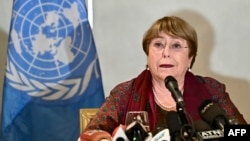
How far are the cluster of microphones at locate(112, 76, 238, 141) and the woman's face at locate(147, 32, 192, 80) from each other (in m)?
0.57

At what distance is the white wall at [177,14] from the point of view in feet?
A: 9.46

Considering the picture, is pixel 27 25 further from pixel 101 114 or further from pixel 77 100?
pixel 101 114

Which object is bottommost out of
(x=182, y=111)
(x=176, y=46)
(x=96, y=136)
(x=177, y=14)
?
(x=96, y=136)

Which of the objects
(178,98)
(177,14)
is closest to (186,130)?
(178,98)

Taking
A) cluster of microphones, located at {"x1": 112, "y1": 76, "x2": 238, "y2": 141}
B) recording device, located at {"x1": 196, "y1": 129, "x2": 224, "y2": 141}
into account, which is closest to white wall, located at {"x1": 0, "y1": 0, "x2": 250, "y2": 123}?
cluster of microphones, located at {"x1": 112, "y1": 76, "x2": 238, "y2": 141}

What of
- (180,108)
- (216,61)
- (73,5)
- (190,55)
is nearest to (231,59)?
(216,61)

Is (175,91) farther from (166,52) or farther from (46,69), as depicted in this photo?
(46,69)

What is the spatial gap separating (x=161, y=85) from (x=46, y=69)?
2.23 ft

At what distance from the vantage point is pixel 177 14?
2.90m

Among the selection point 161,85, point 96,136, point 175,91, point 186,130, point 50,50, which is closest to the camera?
point 186,130

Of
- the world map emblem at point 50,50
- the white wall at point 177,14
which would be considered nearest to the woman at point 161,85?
the world map emblem at point 50,50

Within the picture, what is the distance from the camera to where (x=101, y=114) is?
1.93 meters

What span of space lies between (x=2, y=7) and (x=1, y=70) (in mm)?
403

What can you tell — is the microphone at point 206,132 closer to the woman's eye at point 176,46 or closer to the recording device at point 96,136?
the recording device at point 96,136
